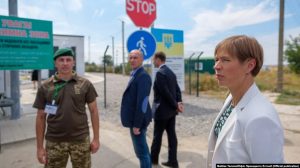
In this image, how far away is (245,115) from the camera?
139cm

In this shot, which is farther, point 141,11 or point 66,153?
point 141,11

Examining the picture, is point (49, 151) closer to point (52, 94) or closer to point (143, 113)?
point (52, 94)

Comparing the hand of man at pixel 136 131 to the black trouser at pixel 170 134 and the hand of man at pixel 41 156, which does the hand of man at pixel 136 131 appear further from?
the hand of man at pixel 41 156

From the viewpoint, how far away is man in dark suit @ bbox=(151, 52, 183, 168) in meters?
4.34

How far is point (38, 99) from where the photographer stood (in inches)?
110

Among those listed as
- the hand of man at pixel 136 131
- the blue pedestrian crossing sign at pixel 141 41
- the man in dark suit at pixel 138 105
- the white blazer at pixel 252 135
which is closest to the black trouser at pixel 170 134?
the man in dark suit at pixel 138 105

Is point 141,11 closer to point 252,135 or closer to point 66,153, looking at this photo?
point 66,153

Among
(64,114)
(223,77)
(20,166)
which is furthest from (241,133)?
(20,166)

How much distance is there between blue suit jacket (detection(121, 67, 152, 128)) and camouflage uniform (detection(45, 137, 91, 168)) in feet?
2.58

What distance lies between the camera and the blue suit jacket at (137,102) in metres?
3.47

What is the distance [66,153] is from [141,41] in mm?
3052

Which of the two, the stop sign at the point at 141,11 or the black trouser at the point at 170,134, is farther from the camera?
the stop sign at the point at 141,11

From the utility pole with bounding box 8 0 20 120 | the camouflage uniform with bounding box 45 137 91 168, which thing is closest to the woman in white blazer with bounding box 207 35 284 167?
the camouflage uniform with bounding box 45 137 91 168

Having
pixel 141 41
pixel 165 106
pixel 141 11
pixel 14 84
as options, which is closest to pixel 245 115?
pixel 165 106
